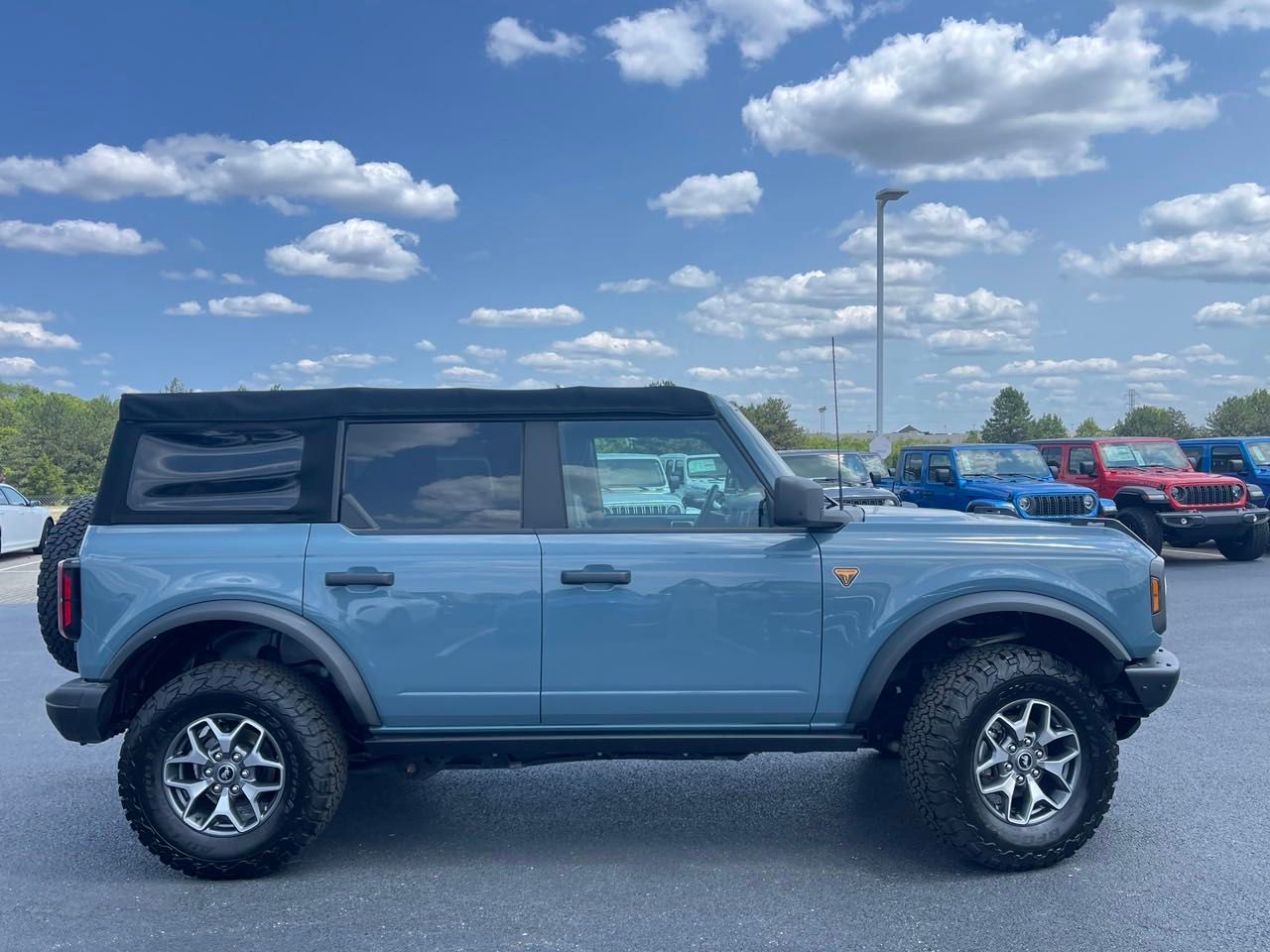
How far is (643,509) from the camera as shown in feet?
14.4

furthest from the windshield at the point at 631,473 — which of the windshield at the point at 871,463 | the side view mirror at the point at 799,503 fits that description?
the windshield at the point at 871,463

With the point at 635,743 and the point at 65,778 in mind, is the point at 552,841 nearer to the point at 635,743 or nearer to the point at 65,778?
the point at 635,743

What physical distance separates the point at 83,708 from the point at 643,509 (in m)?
2.29

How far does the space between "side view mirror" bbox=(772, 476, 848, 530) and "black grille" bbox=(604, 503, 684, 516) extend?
17.6 inches

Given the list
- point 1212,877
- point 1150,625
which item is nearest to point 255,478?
point 1150,625

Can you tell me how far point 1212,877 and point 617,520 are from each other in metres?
2.62

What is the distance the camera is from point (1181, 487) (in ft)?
48.4

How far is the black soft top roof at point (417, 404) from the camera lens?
14.4 feet

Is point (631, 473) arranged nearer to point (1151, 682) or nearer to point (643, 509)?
point (643, 509)

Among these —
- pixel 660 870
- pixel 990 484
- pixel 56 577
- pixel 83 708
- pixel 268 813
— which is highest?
pixel 990 484

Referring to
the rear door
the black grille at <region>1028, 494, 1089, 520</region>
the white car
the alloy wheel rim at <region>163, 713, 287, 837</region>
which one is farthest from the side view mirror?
the white car

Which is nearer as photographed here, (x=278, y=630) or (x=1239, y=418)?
(x=278, y=630)

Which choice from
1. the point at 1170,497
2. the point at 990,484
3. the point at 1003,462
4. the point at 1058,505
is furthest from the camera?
the point at 1003,462

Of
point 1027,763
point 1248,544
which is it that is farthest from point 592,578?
point 1248,544
